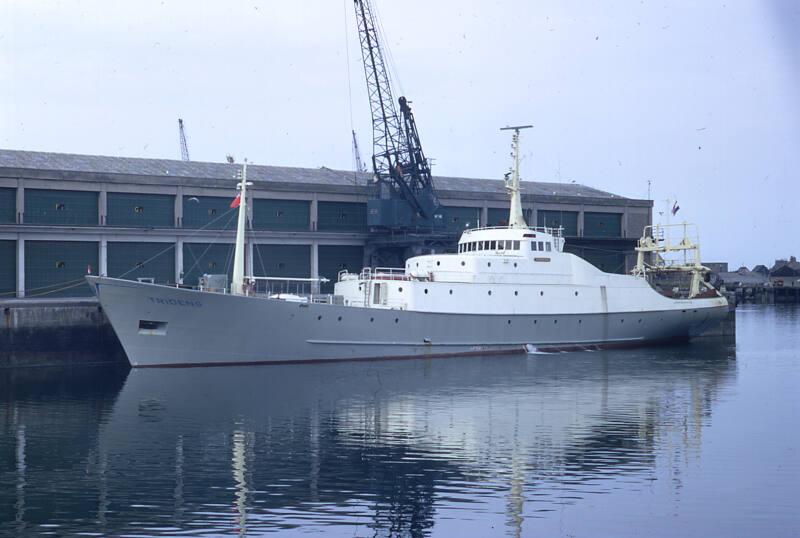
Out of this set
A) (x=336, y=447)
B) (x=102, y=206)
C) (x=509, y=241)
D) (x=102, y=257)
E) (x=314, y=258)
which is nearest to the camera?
(x=336, y=447)

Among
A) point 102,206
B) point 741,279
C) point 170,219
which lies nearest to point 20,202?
point 102,206

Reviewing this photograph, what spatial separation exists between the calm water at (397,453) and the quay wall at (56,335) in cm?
228

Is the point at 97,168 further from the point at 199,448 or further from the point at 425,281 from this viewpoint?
the point at 199,448

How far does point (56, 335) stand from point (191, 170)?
17.6 meters

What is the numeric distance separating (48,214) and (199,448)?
2685 cm

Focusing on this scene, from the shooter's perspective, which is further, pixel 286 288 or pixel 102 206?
pixel 286 288

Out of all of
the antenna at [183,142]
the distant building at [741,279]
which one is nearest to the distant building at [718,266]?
the distant building at [741,279]

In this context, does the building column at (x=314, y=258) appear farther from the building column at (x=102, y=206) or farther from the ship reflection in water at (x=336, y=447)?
the ship reflection in water at (x=336, y=447)

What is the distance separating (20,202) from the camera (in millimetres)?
45812

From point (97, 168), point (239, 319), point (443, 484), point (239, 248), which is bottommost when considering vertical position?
point (443, 484)

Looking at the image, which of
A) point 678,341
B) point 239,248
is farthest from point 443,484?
point 678,341

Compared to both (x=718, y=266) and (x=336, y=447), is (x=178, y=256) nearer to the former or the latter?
(x=336, y=447)

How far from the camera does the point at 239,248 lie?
131 ft

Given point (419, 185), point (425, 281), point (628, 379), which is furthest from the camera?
point (419, 185)
